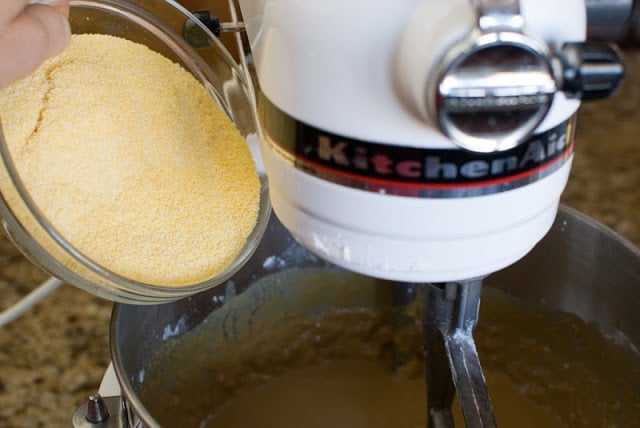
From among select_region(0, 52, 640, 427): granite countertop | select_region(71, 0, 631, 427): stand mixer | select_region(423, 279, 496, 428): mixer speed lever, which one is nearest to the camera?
select_region(71, 0, 631, 427): stand mixer

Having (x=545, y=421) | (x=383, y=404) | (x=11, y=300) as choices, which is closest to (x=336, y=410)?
(x=383, y=404)

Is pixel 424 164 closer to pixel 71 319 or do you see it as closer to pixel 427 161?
pixel 427 161

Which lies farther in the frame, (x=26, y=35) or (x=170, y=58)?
(x=170, y=58)

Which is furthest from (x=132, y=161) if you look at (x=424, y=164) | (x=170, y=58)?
(x=424, y=164)

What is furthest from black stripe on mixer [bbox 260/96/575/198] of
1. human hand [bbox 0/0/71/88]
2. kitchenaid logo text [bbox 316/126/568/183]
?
human hand [bbox 0/0/71/88]

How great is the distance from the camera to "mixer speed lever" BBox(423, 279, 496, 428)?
15.1 inches

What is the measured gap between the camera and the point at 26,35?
33cm

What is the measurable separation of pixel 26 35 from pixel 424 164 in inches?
6.8

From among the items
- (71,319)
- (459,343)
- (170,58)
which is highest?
(170,58)

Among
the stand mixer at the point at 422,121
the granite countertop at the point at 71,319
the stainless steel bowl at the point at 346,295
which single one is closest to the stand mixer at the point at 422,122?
the stand mixer at the point at 422,121

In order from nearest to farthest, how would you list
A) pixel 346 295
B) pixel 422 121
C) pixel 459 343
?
pixel 422 121 → pixel 459 343 → pixel 346 295

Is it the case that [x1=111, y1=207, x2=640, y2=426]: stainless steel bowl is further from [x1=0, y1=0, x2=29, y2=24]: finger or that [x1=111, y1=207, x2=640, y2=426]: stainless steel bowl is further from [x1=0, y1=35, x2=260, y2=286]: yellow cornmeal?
[x1=0, y1=0, x2=29, y2=24]: finger

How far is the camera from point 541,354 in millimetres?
580

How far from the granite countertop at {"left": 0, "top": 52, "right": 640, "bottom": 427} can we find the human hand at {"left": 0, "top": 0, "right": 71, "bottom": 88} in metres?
0.31
